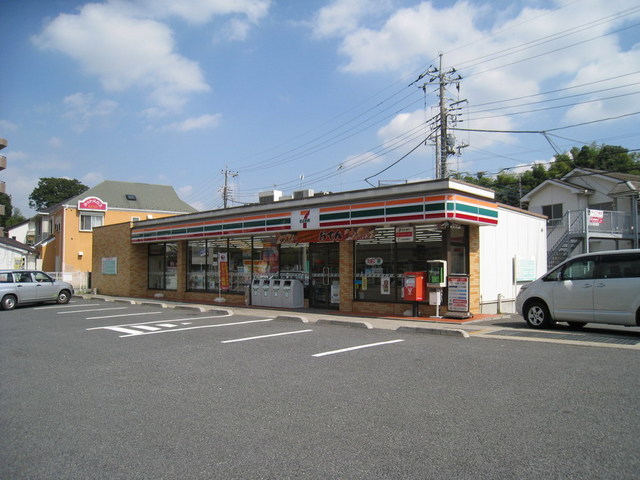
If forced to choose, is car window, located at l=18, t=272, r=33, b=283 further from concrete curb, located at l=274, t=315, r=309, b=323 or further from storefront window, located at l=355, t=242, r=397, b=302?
storefront window, located at l=355, t=242, r=397, b=302

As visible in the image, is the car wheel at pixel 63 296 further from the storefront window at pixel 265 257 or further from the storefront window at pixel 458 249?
the storefront window at pixel 458 249

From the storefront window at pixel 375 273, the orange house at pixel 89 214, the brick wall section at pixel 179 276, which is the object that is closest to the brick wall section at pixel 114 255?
the brick wall section at pixel 179 276

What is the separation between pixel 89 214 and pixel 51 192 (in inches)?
2157

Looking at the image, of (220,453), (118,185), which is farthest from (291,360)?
(118,185)

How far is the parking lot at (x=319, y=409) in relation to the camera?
4023 millimetres

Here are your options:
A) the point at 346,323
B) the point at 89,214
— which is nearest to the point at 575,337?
the point at 346,323

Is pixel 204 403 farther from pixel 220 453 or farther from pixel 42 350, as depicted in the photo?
pixel 42 350

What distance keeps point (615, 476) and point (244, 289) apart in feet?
57.0

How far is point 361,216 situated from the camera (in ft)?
49.4

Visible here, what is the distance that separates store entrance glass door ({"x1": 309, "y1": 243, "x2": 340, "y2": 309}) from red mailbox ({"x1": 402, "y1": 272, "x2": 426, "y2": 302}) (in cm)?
329

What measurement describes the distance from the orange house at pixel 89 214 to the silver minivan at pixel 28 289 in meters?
16.5

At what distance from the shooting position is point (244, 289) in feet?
66.3

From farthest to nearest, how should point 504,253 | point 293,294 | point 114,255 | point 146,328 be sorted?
1. point 114,255
2. point 293,294
3. point 504,253
4. point 146,328

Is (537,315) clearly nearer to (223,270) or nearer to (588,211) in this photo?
(223,270)
